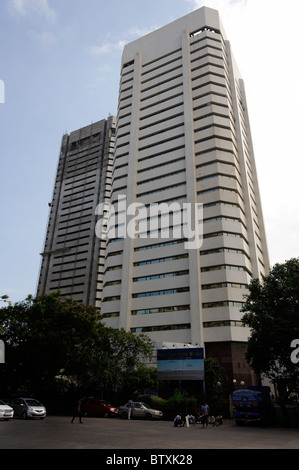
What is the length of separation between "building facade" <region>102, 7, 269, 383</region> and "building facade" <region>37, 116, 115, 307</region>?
30.7 metres

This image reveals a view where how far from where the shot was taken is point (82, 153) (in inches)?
4136

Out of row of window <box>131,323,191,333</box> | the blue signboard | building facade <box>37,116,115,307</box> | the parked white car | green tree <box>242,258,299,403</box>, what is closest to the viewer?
the parked white car

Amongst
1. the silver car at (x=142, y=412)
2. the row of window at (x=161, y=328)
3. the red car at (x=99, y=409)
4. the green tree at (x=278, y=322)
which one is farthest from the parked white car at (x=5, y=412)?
the row of window at (x=161, y=328)

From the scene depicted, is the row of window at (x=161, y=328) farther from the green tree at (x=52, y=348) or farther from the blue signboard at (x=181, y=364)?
the green tree at (x=52, y=348)

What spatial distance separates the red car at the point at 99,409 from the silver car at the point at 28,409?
5.83 metres

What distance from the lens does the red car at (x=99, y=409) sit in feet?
86.5

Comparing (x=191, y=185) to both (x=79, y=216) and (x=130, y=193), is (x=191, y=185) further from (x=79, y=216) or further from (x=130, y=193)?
(x=79, y=216)

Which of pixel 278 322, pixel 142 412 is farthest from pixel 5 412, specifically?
pixel 278 322

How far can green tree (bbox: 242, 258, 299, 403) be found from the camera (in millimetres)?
22391

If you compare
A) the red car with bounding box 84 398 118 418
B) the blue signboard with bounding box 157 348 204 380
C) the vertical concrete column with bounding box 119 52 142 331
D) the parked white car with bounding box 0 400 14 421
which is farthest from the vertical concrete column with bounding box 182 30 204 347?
the parked white car with bounding box 0 400 14 421

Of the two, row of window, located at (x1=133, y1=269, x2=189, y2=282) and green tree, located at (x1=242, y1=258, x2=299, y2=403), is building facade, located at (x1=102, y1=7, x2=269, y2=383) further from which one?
green tree, located at (x1=242, y1=258, x2=299, y2=403)

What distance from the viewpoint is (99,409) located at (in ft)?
87.2
